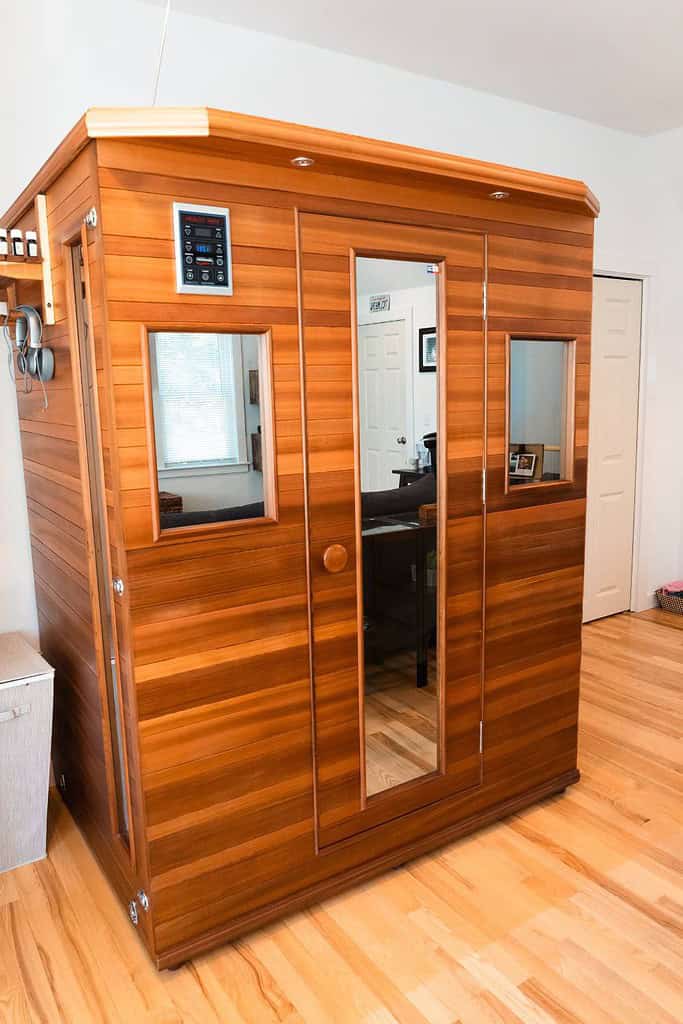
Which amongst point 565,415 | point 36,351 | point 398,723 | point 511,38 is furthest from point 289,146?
point 511,38

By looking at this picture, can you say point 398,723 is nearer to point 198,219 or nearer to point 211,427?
point 211,427

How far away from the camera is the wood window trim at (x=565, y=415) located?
233cm

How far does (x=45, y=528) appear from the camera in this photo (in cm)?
245

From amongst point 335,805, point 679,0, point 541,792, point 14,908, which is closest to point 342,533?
point 335,805

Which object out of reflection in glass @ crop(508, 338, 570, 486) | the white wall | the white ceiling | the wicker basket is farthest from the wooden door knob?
the wicker basket

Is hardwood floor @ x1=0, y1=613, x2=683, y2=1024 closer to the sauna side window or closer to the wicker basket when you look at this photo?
the sauna side window

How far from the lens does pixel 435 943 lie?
78.0 inches

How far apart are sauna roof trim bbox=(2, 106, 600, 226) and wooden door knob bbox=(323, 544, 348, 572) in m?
0.98

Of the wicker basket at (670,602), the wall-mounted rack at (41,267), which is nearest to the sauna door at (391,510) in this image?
the wall-mounted rack at (41,267)

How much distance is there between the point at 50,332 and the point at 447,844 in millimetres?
2008

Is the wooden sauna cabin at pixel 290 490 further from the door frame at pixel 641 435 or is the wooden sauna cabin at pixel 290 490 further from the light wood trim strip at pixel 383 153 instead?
the door frame at pixel 641 435

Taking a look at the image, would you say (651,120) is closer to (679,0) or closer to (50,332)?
(679,0)

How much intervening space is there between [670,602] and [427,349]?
3177 millimetres

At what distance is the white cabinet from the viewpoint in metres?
2.23
